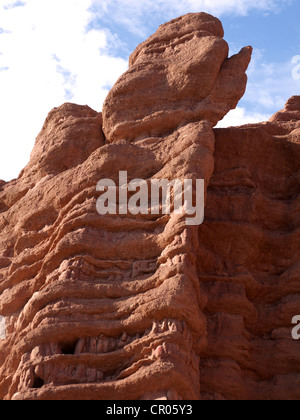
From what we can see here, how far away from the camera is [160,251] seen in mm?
11047

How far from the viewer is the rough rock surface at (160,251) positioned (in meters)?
9.89

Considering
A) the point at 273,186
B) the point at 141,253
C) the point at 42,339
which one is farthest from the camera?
the point at 273,186

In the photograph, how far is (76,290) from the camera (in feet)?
34.9

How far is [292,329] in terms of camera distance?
38.1 ft

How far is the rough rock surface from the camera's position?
9.89 m

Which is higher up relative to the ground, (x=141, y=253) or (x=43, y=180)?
(x=43, y=180)

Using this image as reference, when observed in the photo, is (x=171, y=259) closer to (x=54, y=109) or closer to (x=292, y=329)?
(x=292, y=329)
